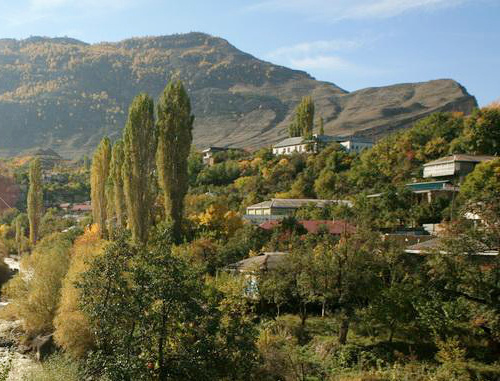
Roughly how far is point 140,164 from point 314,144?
3478 cm

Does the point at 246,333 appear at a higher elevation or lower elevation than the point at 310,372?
higher

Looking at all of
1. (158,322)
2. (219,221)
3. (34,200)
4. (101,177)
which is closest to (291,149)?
(101,177)

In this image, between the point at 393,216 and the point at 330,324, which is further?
the point at 393,216

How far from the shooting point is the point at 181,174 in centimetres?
3288

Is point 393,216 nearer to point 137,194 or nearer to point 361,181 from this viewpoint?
point 361,181

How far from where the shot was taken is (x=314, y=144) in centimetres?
6394

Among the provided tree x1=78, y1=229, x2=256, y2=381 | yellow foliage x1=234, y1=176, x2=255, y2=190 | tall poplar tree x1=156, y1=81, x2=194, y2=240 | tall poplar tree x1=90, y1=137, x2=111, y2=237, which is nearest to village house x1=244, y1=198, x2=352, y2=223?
tall poplar tree x1=156, y1=81, x2=194, y2=240

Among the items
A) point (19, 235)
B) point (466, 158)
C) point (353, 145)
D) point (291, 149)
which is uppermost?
point (353, 145)

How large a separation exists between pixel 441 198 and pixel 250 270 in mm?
18383

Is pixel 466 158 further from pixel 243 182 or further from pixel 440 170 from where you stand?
pixel 243 182

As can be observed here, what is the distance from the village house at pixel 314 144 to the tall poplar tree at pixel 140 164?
1272 inches

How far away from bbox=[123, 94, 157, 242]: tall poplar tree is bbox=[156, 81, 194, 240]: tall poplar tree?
70 centimetres

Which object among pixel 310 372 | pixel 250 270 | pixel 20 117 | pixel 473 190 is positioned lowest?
pixel 310 372

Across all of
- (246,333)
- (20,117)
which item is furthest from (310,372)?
(20,117)
